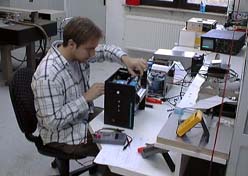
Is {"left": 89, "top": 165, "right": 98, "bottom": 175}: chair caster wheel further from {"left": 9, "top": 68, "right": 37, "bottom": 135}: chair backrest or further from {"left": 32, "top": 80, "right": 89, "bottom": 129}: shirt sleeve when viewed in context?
{"left": 32, "top": 80, "right": 89, "bottom": 129}: shirt sleeve

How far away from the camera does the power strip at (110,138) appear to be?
141 centimetres

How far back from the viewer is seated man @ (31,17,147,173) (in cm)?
148

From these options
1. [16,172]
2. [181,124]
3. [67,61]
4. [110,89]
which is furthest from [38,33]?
[181,124]

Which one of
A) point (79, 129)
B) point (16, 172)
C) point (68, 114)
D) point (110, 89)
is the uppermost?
point (110, 89)

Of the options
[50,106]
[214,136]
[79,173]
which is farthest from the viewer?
[79,173]

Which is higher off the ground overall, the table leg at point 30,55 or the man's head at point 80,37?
the man's head at point 80,37

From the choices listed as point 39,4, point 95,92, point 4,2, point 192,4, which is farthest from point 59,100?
point 4,2

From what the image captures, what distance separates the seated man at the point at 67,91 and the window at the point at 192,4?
108 inches

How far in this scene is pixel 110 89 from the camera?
1.48 metres

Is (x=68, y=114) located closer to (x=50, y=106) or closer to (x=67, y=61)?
(x=50, y=106)

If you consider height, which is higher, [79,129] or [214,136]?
[214,136]

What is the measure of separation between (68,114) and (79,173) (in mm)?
772

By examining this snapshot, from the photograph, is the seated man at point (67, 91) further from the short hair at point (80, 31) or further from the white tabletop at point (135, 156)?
the white tabletop at point (135, 156)

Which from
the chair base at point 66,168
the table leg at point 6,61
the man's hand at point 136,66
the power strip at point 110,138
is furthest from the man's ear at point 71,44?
the table leg at point 6,61
